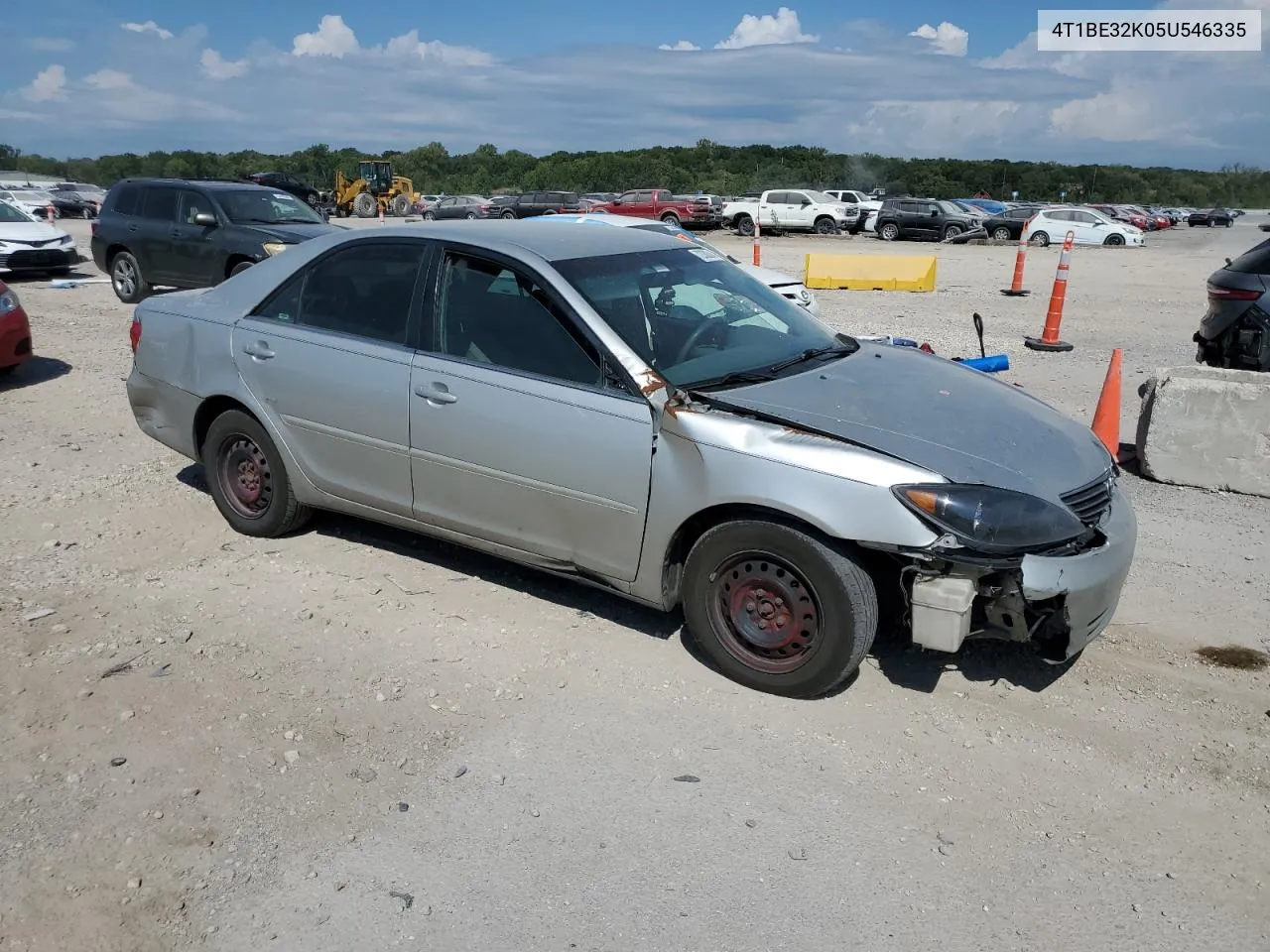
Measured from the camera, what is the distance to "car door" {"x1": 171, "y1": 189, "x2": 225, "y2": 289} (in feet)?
44.3

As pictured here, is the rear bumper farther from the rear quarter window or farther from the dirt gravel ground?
the rear quarter window

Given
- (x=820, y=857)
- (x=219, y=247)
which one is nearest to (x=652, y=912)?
(x=820, y=857)

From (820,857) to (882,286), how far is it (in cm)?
1604

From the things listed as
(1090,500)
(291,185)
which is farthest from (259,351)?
(291,185)

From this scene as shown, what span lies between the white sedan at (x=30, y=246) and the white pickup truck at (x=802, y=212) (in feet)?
86.6

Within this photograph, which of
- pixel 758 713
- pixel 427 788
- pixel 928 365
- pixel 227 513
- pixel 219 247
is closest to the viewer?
pixel 427 788

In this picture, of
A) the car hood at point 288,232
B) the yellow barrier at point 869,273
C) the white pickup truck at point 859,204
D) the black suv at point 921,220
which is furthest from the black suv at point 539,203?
the car hood at point 288,232

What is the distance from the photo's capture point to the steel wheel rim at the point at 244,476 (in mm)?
5262

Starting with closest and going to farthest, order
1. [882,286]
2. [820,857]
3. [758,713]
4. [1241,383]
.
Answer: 1. [820,857]
2. [758,713]
3. [1241,383]
4. [882,286]

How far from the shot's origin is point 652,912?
2.82 meters

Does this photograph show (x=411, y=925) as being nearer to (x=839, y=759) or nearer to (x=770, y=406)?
(x=839, y=759)

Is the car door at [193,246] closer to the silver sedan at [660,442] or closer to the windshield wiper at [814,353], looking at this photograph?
the silver sedan at [660,442]

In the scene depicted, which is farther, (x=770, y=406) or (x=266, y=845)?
(x=770, y=406)

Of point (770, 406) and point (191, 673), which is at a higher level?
point (770, 406)
